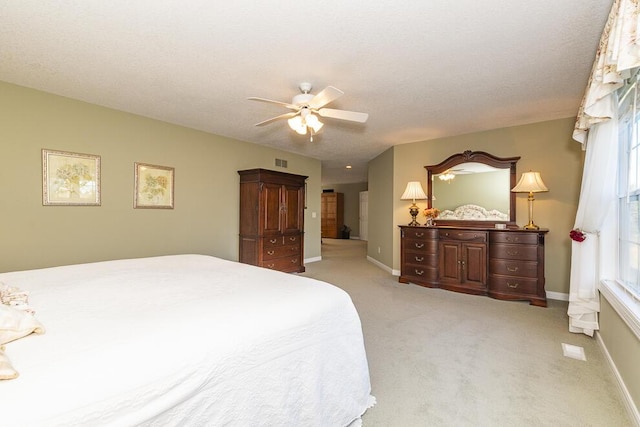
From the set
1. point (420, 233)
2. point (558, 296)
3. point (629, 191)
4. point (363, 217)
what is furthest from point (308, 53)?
point (363, 217)

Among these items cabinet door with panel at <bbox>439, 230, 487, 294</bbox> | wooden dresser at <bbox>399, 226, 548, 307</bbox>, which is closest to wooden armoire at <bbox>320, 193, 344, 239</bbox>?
wooden dresser at <bbox>399, 226, 548, 307</bbox>

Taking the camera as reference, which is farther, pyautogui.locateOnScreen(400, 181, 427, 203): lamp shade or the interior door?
the interior door

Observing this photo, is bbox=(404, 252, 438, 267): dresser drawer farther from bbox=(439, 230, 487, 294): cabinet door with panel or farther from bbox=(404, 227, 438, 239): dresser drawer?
bbox=(404, 227, 438, 239): dresser drawer

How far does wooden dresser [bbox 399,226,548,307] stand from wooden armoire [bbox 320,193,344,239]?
A: 708 centimetres

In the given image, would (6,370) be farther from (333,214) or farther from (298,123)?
(333,214)

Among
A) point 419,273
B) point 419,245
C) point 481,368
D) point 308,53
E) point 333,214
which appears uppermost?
point 308,53

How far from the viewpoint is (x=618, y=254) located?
2416 mm

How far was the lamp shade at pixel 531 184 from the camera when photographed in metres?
3.70

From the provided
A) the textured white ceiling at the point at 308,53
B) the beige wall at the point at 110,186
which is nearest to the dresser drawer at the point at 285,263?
the beige wall at the point at 110,186

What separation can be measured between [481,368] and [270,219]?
11.4ft

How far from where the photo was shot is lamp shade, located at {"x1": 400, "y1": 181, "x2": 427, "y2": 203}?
4723 mm

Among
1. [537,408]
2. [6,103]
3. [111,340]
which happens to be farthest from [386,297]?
[6,103]

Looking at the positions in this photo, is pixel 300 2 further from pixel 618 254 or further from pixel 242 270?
pixel 618 254

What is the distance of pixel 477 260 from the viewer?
395 cm
